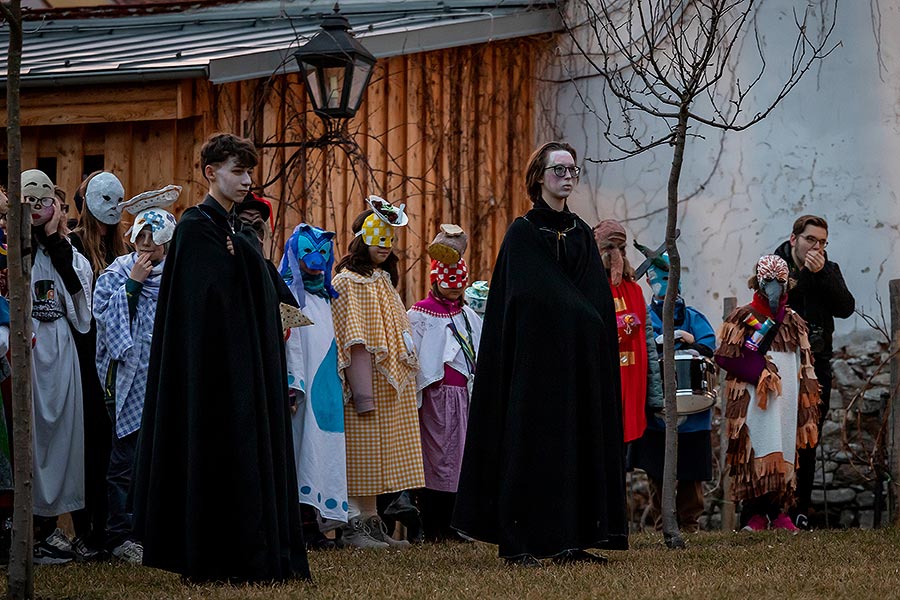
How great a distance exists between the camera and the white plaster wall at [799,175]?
39.0 ft

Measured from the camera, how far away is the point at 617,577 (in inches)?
243

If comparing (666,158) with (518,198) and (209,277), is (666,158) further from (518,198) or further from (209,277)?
(209,277)

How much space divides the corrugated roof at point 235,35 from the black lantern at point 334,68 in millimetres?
1239

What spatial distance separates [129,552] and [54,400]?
2.96ft

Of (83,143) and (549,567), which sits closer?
(549,567)

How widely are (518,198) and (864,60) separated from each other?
330cm

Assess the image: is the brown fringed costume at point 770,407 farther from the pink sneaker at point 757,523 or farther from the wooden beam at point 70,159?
the wooden beam at point 70,159

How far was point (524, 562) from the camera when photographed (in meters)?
6.63

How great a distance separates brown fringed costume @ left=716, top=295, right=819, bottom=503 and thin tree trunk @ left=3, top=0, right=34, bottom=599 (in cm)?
510

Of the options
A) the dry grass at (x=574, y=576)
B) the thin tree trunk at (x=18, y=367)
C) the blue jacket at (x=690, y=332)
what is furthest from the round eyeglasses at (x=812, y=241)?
the thin tree trunk at (x=18, y=367)

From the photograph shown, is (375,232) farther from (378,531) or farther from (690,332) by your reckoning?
(690,332)

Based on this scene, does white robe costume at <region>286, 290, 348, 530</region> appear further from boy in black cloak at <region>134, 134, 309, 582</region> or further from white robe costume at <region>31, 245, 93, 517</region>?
boy in black cloak at <region>134, 134, 309, 582</region>

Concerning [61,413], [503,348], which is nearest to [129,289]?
[61,413]

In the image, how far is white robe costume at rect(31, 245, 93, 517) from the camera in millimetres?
7543
